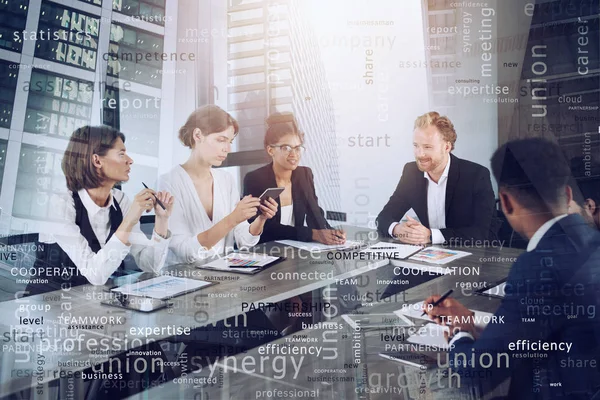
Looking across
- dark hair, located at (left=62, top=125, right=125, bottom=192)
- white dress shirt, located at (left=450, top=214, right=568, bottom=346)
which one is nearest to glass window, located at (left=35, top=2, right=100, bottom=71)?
dark hair, located at (left=62, top=125, right=125, bottom=192)

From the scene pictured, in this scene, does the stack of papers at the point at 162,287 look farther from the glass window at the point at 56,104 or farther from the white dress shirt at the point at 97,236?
the glass window at the point at 56,104

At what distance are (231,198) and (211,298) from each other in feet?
1.88

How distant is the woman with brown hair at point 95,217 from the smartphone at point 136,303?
29cm

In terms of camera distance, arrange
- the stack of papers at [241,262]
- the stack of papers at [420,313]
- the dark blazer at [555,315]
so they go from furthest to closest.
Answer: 1. the stack of papers at [241,262]
2. the dark blazer at [555,315]
3. the stack of papers at [420,313]

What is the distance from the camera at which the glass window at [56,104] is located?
2680mm

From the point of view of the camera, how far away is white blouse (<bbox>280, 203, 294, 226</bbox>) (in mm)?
2744

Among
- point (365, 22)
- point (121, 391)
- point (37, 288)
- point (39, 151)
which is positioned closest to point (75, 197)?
point (39, 151)

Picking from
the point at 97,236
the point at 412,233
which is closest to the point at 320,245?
the point at 412,233

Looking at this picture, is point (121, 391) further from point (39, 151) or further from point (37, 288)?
point (39, 151)

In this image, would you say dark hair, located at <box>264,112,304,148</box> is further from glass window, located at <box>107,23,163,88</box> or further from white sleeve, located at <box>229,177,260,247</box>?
glass window, located at <box>107,23,163,88</box>

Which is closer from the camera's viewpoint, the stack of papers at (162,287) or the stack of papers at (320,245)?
the stack of papers at (162,287)

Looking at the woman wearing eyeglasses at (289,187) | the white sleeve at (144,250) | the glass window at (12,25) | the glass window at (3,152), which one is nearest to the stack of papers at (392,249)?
the woman wearing eyeglasses at (289,187)

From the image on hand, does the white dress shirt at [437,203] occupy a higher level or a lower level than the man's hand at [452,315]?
higher

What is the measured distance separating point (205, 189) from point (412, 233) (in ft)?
3.43
